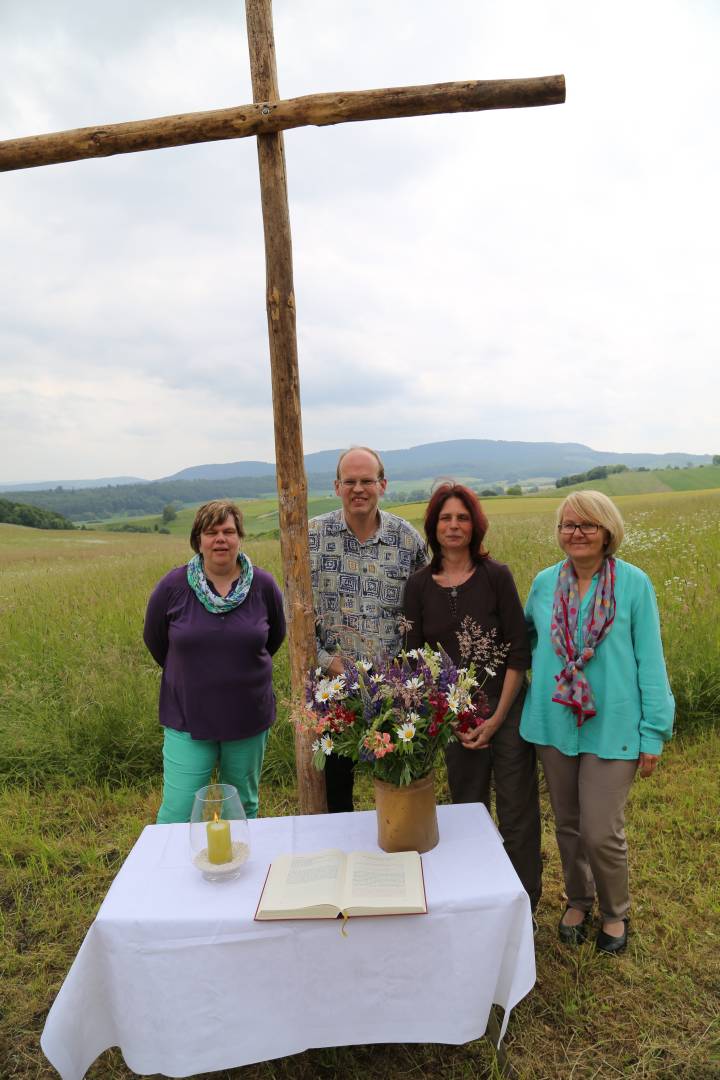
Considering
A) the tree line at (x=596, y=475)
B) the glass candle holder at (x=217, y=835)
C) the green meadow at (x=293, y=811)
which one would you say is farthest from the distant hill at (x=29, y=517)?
the glass candle holder at (x=217, y=835)

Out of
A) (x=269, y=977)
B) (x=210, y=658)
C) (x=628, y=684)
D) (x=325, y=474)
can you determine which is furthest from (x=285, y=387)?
(x=325, y=474)

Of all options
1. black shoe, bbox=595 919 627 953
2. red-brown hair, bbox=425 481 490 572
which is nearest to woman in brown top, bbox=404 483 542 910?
red-brown hair, bbox=425 481 490 572

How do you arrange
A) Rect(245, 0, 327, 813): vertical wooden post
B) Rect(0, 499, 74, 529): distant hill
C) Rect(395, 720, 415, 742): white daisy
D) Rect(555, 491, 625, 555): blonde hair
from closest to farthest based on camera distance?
Rect(395, 720, 415, 742): white daisy < Rect(555, 491, 625, 555): blonde hair < Rect(245, 0, 327, 813): vertical wooden post < Rect(0, 499, 74, 529): distant hill

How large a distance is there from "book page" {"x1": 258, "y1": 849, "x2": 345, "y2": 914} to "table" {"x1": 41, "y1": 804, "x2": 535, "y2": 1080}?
2.7 inches

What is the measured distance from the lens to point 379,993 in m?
2.44

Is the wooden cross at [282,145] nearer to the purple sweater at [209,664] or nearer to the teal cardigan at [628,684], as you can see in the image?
the purple sweater at [209,664]

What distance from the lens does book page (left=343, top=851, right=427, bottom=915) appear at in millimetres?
2336

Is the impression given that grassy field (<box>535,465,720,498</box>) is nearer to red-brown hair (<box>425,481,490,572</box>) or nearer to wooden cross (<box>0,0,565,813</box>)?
red-brown hair (<box>425,481,490,572</box>)

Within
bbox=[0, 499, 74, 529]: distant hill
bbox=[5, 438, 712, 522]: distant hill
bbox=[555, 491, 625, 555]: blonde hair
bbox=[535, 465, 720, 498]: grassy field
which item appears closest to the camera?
bbox=[555, 491, 625, 555]: blonde hair

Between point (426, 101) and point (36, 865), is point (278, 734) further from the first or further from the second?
point (426, 101)

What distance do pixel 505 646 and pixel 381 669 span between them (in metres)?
0.78

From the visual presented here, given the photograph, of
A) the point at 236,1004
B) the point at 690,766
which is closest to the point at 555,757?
the point at 236,1004

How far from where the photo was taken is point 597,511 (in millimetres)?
3180

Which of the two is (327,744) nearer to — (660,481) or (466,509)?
(466,509)
